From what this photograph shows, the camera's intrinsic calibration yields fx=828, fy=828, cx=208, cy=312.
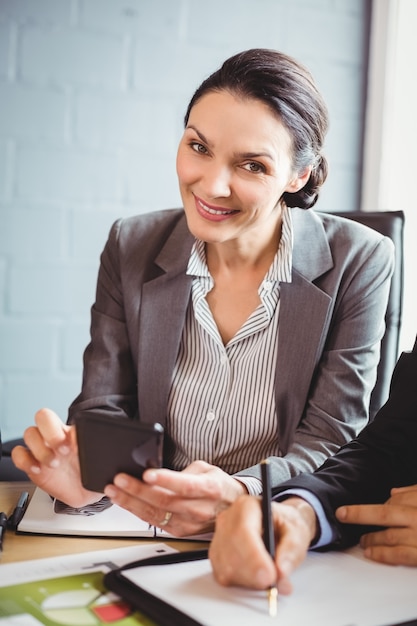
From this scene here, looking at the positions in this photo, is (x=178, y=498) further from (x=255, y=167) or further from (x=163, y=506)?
(x=255, y=167)

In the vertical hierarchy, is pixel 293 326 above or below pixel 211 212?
below

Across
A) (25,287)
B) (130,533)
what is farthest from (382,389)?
(25,287)

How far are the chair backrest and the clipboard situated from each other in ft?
2.67

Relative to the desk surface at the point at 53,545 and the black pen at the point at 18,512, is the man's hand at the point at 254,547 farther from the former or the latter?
the black pen at the point at 18,512

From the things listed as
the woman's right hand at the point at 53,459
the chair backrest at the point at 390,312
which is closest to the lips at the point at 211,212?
the chair backrest at the point at 390,312

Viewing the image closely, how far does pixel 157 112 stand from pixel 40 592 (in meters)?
1.69

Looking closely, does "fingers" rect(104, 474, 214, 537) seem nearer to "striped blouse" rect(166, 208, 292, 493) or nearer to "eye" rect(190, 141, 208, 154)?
"striped blouse" rect(166, 208, 292, 493)

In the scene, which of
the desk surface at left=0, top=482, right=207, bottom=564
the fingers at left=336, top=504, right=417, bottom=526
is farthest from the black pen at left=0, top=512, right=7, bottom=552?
the fingers at left=336, top=504, right=417, bottom=526

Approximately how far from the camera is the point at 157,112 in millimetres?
2266

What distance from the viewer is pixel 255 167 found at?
141 cm

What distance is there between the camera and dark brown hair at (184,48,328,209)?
1.40 m

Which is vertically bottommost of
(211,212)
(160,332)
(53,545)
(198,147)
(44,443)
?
(53,545)

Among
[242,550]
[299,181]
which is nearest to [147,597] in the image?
[242,550]

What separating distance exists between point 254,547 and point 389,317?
0.88 m
